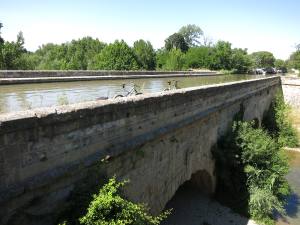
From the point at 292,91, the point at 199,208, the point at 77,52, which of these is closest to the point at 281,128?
the point at 292,91

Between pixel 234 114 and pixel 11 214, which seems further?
pixel 234 114

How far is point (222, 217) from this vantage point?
39.4ft

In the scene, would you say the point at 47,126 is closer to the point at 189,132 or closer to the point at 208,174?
the point at 189,132

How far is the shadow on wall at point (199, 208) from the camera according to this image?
11750 mm

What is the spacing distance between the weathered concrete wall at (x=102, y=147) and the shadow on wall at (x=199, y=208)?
248 cm

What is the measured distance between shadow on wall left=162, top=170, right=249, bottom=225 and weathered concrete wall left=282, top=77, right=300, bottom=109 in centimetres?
2710

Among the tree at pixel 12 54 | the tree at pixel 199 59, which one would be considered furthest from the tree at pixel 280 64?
the tree at pixel 12 54

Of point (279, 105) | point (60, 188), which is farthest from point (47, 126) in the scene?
point (279, 105)

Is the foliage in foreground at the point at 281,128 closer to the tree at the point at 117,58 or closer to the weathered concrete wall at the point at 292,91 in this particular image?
the weathered concrete wall at the point at 292,91

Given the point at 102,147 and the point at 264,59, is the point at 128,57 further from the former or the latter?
the point at 264,59

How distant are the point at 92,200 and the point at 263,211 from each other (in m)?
9.05

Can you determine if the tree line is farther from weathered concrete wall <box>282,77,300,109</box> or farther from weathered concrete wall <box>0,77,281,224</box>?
weathered concrete wall <box>0,77,281,224</box>

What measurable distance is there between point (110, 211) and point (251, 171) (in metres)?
8.03

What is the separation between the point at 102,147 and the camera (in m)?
5.39
